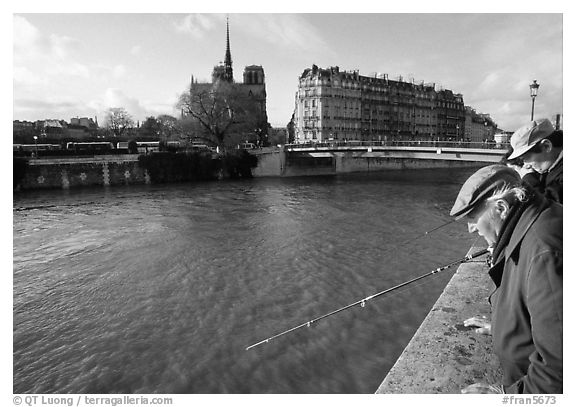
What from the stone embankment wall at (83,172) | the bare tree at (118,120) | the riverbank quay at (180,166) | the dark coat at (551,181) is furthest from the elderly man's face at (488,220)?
the bare tree at (118,120)

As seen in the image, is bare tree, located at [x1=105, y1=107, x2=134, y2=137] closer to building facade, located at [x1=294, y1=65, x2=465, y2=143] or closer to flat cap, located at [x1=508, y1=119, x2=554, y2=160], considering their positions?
building facade, located at [x1=294, y1=65, x2=465, y2=143]

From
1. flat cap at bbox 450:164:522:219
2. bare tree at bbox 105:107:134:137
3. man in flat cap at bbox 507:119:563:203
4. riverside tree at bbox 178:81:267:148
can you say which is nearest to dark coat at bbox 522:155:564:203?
man in flat cap at bbox 507:119:563:203

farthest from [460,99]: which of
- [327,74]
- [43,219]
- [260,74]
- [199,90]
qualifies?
[43,219]

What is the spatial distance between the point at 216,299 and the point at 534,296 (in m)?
7.83

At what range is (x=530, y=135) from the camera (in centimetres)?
281

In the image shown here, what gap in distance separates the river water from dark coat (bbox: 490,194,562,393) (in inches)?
158

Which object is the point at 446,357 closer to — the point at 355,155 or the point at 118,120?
the point at 355,155

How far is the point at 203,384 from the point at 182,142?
43.0m

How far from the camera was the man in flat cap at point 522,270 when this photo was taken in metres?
1.64

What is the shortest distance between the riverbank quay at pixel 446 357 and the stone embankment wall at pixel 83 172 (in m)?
37.0

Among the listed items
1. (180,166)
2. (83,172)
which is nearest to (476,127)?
(180,166)

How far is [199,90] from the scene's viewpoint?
4662 cm

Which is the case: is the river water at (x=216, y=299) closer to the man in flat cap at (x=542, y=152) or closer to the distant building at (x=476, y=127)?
the man in flat cap at (x=542, y=152)

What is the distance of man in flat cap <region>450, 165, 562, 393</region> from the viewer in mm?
1642
